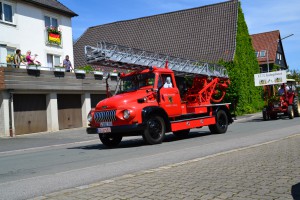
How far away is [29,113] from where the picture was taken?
2300 centimetres

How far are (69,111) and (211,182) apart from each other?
68.2 feet

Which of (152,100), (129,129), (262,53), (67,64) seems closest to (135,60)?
(152,100)

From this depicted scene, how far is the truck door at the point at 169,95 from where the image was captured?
45.3 feet

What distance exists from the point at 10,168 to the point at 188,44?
113ft

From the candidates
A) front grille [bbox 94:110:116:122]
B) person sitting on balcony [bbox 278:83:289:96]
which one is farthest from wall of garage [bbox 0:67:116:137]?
person sitting on balcony [bbox 278:83:289:96]

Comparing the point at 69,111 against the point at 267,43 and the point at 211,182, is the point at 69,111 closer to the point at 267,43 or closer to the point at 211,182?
the point at 211,182

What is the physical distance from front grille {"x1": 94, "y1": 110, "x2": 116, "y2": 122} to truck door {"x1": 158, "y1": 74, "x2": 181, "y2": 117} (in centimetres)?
176

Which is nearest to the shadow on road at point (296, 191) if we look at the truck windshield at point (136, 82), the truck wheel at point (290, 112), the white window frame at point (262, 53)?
the truck windshield at point (136, 82)

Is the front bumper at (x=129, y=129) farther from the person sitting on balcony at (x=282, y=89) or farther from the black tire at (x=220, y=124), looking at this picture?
the person sitting on balcony at (x=282, y=89)

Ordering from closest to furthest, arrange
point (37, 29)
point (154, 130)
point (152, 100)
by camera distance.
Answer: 1. point (154, 130)
2. point (152, 100)
3. point (37, 29)

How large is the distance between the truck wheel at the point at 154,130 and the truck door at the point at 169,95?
2.22ft

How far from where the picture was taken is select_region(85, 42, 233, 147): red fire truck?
1277 centimetres

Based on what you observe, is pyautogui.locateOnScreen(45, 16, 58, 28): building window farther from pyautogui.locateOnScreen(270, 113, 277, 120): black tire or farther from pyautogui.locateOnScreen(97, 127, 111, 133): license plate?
pyautogui.locateOnScreen(97, 127, 111, 133): license plate

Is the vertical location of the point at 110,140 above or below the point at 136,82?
below
